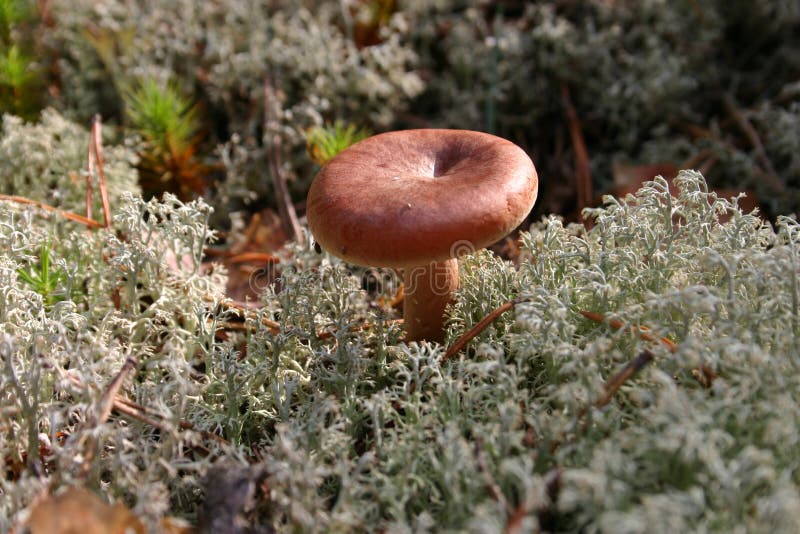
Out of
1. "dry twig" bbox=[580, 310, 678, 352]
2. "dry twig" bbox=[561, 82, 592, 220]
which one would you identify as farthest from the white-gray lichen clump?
"dry twig" bbox=[561, 82, 592, 220]

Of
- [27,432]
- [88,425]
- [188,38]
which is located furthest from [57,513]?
[188,38]

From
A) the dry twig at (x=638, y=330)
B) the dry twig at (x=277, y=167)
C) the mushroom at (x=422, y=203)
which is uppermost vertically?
the mushroom at (x=422, y=203)

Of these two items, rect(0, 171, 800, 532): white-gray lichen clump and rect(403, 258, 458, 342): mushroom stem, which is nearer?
rect(0, 171, 800, 532): white-gray lichen clump

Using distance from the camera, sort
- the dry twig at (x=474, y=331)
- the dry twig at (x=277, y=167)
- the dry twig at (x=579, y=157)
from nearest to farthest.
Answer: the dry twig at (x=474, y=331)
the dry twig at (x=277, y=167)
the dry twig at (x=579, y=157)

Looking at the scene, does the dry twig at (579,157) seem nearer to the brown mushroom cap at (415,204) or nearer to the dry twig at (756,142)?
the dry twig at (756,142)

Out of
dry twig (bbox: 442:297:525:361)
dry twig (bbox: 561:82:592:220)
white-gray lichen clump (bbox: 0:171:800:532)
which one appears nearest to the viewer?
white-gray lichen clump (bbox: 0:171:800:532)

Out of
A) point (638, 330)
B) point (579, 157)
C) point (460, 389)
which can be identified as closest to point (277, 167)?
point (579, 157)

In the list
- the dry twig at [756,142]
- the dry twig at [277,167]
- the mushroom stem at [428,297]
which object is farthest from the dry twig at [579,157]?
the dry twig at [277,167]

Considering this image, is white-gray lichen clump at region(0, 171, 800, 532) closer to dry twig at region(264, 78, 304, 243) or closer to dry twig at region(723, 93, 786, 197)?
dry twig at region(264, 78, 304, 243)
